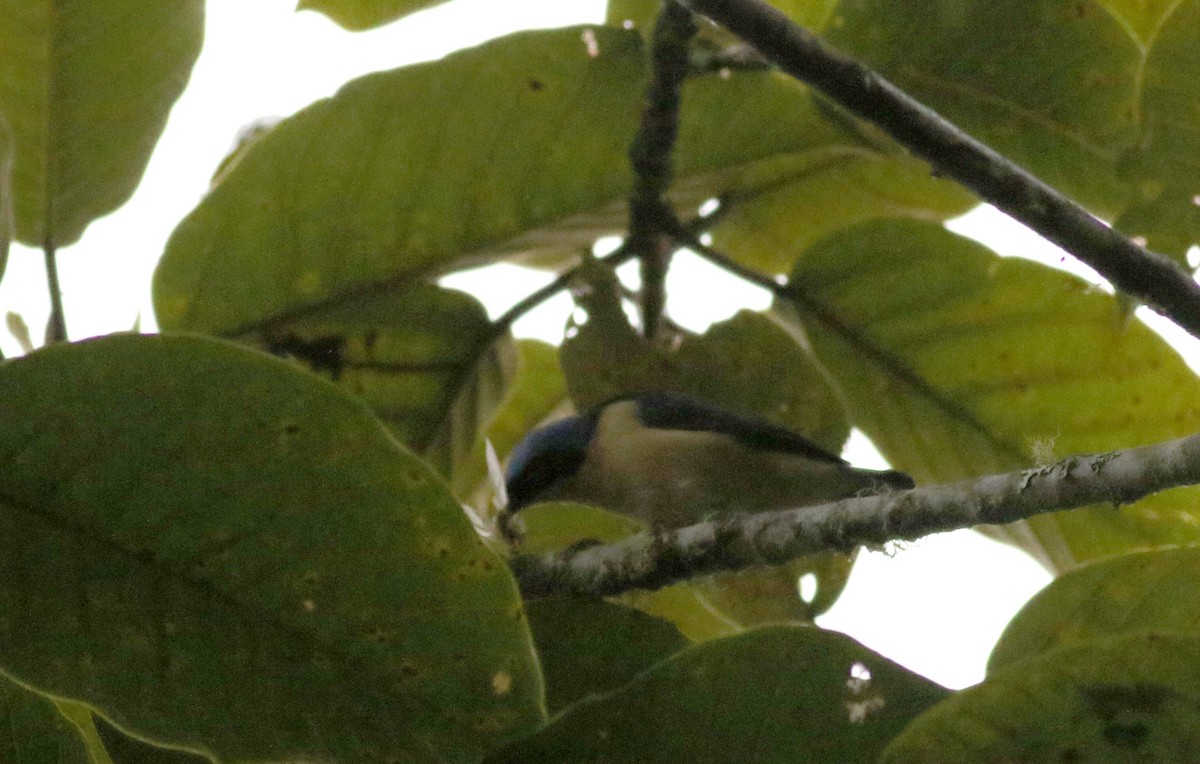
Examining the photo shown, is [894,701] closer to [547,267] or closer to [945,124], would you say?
[945,124]

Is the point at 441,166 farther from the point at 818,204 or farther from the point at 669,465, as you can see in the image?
the point at 669,465

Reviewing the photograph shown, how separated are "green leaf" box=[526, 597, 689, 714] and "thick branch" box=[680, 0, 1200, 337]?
0.67 metres

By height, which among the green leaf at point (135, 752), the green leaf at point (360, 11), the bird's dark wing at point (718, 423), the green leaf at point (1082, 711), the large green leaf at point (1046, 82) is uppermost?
the green leaf at point (360, 11)

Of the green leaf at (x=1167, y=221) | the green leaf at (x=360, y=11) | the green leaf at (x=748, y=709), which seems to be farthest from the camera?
the green leaf at (x=360, y=11)

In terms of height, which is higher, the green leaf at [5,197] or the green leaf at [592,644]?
the green leaf at [5,197]

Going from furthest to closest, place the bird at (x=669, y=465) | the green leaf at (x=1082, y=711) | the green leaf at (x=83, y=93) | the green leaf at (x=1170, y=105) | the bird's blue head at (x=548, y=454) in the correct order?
1. the bird's blue head at (x=548, y=454)
2. the bird at (x=669, y=465)
3. the green leaf at (x=83, y=93)
4. the green leaf at (x=1170, y=105)
5. the green leaf at (x=1082, y=711)

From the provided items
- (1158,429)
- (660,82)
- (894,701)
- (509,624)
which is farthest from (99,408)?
(1158,429)

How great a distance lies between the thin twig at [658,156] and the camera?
6.41 feet

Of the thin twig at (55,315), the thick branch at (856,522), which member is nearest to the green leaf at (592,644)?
the thick branch at (856,522)

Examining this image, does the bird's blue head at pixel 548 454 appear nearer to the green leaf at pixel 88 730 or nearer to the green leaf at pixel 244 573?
the green leaf at pixel 88 730

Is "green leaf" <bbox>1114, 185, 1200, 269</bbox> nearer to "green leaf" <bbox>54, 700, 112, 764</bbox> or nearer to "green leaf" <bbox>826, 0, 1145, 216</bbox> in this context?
"green leaf" <bbox>826, 0, 1145, 216</bbox>

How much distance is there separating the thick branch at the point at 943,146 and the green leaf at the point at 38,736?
108 cm

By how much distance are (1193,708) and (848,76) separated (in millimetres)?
848

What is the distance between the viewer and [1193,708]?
1.16m
